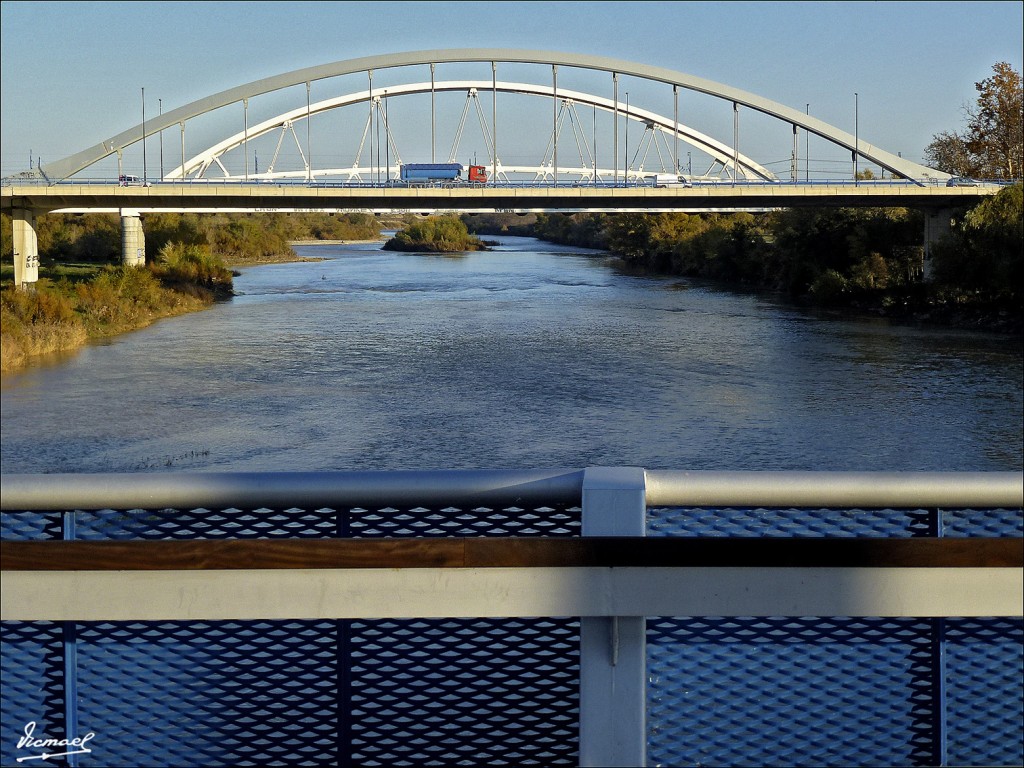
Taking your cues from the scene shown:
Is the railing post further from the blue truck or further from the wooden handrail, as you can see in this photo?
the blue truck

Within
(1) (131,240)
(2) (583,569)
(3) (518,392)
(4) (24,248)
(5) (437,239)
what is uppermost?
(5) (437,239)

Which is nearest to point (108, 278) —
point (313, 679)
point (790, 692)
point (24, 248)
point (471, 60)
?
point (24, 248)

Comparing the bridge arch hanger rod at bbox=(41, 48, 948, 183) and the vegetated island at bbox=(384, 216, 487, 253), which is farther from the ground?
the bridge arch hanger rod at bbox=(41, 48, 948, 183)

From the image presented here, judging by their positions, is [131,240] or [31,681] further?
[131,240]

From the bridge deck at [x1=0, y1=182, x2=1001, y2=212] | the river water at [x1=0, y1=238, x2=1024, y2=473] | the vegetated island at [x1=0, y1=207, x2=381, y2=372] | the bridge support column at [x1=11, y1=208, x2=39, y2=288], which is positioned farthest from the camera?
the bridge deck at [x1=0, y1=182, x2=1001, y2=212]

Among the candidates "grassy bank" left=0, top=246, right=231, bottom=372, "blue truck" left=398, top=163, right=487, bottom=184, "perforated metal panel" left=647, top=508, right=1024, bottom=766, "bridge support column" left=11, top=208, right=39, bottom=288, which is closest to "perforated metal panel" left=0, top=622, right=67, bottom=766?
"perforated metal panel" left=647, top=508, right=1024, bottom=766

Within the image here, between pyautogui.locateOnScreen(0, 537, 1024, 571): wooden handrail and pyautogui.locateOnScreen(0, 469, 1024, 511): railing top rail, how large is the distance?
0.08 meters

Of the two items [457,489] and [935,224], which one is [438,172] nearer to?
[935,224]

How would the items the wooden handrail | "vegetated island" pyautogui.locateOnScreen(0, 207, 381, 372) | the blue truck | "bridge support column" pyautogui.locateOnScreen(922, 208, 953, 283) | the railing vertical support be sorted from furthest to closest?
the blue truck < "bridge support column" pyautogui.locateOnScreen(922, 208, 953, 283) < "vegetated island" pyautogui.locateOnScreen(0, 207, 381, 372) < the railing vertical support < the wooden handrail

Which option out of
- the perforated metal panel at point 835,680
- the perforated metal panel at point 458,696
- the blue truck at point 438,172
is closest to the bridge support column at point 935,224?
the blue truck at point 438,172

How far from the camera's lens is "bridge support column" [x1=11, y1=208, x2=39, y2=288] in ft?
115

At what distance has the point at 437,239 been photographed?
7400 centimetres

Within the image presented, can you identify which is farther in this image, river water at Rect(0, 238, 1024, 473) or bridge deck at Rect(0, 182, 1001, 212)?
bridge deck at Rect(0, 182, 1001, 212)

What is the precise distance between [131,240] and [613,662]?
41.0 meters
